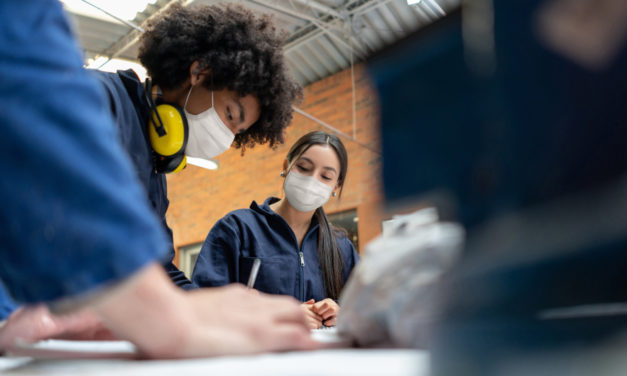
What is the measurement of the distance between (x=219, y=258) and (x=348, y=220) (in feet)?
13.5

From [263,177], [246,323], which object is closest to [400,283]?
[246,323]

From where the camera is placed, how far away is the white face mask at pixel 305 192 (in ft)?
6.20

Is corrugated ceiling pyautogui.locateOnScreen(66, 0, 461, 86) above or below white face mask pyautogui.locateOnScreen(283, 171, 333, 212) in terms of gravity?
above

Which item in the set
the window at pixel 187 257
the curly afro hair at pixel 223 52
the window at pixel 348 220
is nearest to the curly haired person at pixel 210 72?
the curly afro hair at pixel 223 52

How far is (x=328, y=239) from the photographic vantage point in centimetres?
190

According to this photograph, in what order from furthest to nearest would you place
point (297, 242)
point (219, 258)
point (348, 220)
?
point (348, 220), point (297, 242), point (219, 258)

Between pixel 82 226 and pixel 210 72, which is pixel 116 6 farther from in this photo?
pixel 82 226

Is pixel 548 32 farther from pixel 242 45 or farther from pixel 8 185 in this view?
pixel 242 45

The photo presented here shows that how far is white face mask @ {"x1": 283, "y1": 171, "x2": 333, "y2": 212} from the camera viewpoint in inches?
74.4

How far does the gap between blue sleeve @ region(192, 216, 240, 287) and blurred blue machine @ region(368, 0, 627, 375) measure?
1301mm

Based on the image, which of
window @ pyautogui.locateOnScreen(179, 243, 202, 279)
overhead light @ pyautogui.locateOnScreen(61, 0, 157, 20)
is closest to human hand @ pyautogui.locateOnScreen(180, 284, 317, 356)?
overhead light @ pyautogui.locateOnScreen(61, 0, 157, 20)

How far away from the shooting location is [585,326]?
323 mm


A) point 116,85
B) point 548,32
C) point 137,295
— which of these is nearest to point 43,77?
point 137,295

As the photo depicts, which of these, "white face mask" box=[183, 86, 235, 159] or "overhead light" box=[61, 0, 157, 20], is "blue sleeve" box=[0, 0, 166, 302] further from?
"overhead light" box=[61, 0, 157, 20]
